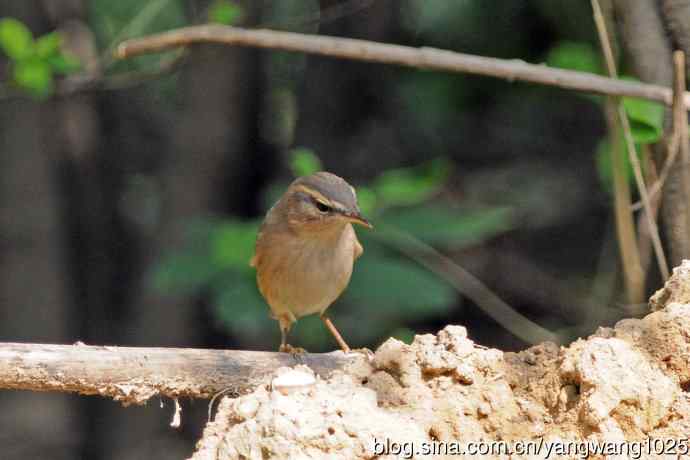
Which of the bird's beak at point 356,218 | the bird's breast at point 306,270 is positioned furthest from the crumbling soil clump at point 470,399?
the bird's breast at point 306,270

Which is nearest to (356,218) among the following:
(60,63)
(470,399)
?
(470,399)

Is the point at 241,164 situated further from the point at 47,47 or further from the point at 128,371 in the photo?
the point at 128,371

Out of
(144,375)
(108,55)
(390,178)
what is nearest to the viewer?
(144,375)

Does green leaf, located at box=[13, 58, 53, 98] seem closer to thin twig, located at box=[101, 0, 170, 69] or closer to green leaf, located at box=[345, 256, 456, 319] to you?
thin twig, located at box=[101, 0, 170, 69]

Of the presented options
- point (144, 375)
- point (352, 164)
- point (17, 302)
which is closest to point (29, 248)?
point (17, 302)

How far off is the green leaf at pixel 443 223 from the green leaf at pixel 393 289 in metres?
0.23

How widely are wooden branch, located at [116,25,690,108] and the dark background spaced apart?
2.92 m

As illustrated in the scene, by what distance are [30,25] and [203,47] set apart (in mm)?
1272

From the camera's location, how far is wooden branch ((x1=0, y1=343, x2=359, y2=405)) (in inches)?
135

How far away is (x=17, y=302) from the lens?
827 centimetres

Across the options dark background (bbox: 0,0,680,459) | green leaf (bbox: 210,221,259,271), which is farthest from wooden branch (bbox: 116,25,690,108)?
dark background (bbox: 0,0,680,459)

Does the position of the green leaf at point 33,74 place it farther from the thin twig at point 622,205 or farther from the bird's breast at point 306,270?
the thin twig at point 622,205

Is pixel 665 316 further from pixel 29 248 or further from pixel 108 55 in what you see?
pixel 29 248

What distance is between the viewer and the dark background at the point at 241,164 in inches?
325
